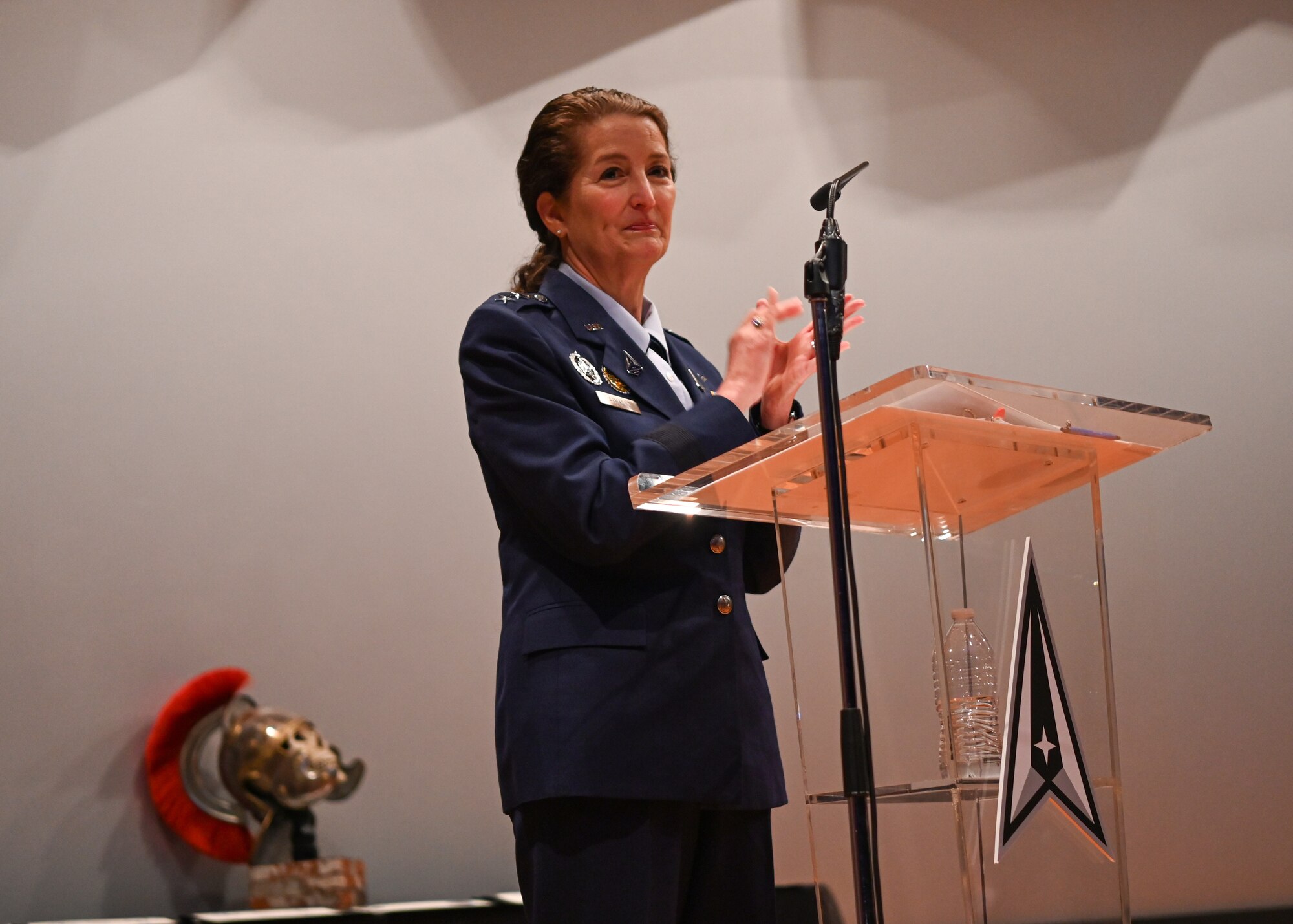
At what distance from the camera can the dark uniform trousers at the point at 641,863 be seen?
1.32 metres

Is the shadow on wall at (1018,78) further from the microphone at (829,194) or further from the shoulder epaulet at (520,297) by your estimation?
the microphone at (829,194)

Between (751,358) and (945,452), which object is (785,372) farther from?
(945,452)

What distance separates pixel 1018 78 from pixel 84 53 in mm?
2453

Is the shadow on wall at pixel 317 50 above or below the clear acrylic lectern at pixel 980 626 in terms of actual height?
above

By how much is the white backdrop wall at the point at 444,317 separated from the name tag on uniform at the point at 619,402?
4.12 feet

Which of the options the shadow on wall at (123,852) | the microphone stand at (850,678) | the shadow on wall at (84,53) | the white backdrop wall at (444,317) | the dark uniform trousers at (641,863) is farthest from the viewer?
the shadow on wall at (84,53)

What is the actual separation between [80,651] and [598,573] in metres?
1.82

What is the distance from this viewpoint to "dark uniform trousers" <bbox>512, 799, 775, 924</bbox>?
52.1 inches

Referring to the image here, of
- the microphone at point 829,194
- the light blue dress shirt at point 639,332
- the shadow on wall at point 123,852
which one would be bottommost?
the shadow on wall at point 123,852

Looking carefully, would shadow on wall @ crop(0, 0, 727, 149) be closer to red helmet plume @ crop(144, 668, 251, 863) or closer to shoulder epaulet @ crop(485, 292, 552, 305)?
red helmet plume @ crop(144, 668, 251, 863)

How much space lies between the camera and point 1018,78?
352cm

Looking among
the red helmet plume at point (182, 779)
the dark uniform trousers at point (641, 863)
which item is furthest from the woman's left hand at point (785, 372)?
the red helmet plume at point (182, 779)

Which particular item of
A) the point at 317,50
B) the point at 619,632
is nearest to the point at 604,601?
the point at 619,632

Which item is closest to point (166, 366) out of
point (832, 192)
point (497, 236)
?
point (497, 236)
